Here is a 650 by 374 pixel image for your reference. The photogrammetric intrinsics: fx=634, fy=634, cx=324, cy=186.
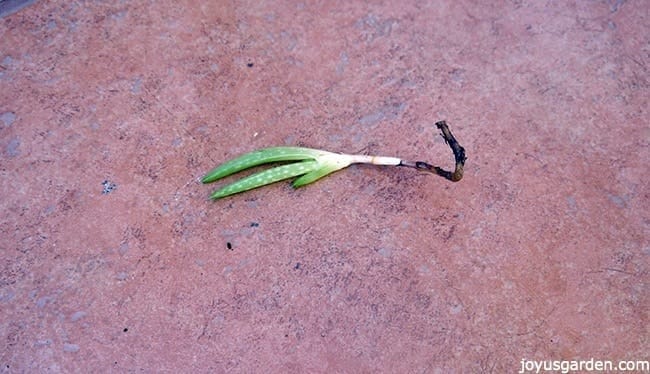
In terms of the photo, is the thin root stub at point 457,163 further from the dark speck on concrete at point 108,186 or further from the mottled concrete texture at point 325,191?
the dark speck on concrete at point 108,186

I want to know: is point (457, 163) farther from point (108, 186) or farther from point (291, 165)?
point (108, 186)

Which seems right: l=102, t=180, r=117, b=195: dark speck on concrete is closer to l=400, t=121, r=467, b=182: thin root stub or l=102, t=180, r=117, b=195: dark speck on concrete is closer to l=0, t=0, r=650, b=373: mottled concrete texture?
l=0, t=0, r=650, b=373: mottled concrete texture

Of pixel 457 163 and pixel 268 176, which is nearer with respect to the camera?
pixel 457 163

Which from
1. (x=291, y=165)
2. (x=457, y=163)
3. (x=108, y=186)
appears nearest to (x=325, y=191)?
(x=291, y=165)

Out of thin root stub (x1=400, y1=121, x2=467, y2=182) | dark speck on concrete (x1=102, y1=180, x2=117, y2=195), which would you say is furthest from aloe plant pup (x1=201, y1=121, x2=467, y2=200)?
dark speck on concrete (x1=102, y1=180, x2=117, y2=195)

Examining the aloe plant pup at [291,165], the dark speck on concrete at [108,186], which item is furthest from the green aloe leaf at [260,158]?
the dark speck on concrete at [108,186]

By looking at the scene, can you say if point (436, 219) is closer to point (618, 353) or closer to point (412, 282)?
→ point (412, 282)
